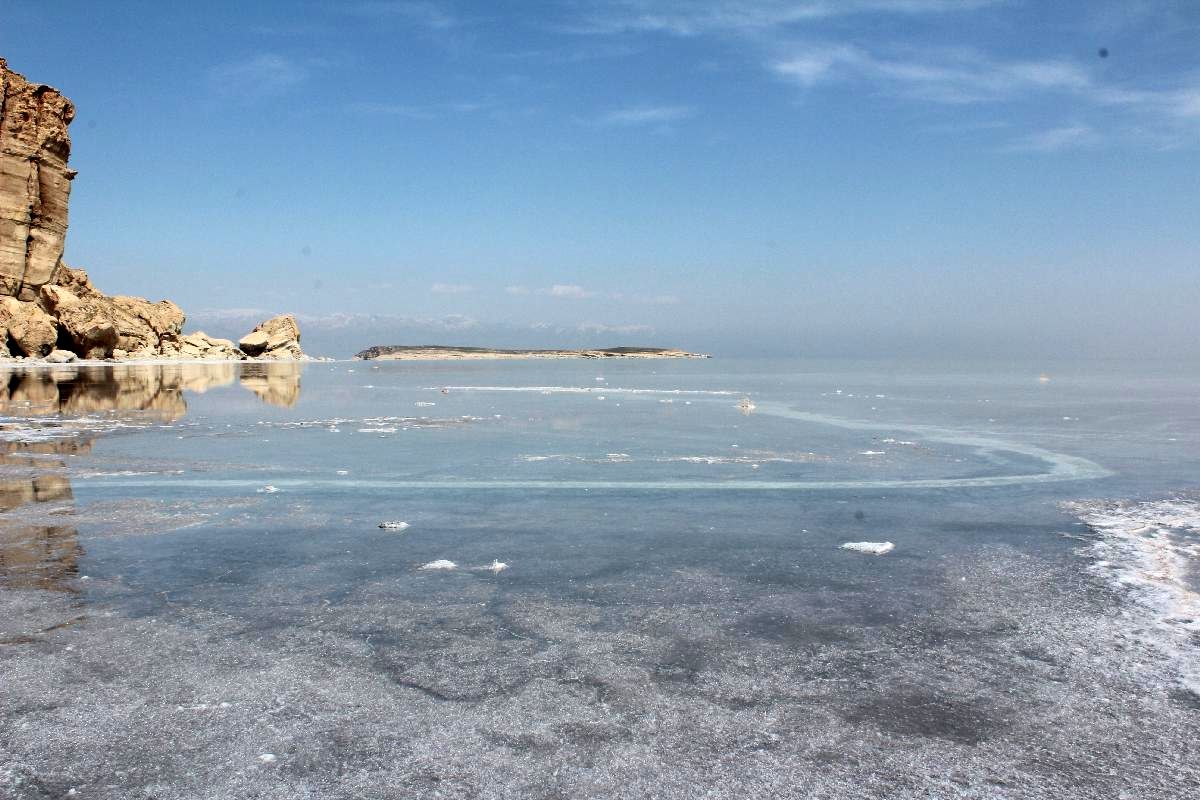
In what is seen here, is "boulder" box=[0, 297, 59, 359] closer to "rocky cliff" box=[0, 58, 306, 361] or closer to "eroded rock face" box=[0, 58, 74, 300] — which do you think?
"rocky cliff" box=[0, 58, 306, 361]

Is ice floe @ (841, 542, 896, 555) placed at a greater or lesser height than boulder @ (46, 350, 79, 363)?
lesser

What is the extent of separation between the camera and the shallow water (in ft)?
10.9

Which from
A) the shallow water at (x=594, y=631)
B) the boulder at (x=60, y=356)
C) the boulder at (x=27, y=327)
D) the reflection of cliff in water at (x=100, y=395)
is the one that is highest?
the boulder at (x=27, y=327)

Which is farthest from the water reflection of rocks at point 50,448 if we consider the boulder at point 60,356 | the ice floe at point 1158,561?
the boulder at point 60,356

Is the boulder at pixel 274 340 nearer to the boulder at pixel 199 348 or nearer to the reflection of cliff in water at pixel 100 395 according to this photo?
the boulder at pixel 199 348

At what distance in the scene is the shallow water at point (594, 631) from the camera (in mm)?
3312

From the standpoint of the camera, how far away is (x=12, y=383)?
3031 centimetres

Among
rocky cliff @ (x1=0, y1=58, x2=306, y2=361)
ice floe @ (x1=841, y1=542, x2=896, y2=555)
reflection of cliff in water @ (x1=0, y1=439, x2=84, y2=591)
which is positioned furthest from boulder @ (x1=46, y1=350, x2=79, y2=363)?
ice floe @ (x1=841, y1=542, x2=896, y2=555)

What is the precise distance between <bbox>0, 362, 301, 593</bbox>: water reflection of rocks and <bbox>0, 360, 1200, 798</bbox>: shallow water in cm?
8

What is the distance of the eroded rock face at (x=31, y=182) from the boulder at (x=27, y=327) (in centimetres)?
212

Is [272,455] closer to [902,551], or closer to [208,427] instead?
[208,427]

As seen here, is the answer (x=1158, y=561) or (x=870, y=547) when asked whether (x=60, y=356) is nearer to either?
(x=870, y=547)

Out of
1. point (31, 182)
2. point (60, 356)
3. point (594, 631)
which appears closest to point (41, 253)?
point (31, 182)

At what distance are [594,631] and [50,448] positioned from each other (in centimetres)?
1128
